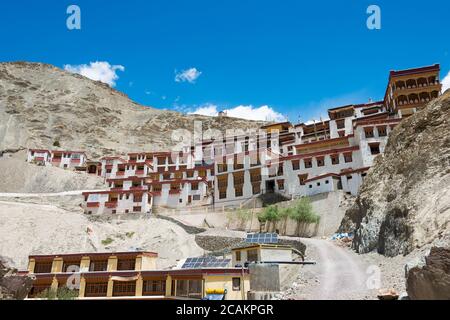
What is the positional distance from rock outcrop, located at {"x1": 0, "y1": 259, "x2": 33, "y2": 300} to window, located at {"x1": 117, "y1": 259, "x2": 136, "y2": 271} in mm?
24220

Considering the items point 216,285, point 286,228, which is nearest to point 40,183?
point 286,228

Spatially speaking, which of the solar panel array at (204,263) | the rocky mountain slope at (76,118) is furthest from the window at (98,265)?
the rocky mountain slope at (76,118)

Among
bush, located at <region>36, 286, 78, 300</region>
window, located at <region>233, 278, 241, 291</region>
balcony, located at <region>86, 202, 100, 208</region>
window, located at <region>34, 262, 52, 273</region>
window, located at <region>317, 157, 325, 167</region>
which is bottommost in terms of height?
bush, located at <region>36, 286, 78, 300</region>

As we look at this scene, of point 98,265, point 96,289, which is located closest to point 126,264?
point 98,265

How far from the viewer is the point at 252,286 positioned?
27.7 metres

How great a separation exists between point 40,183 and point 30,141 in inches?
1432

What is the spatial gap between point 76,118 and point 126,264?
4335 inches

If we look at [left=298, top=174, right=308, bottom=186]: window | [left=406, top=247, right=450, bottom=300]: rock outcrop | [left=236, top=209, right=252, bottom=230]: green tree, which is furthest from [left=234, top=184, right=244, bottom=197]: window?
[left=406, top=247, right=450, bottom=300]: rock outcrop

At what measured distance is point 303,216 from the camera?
50.7 m

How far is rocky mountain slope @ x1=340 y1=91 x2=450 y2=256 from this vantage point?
23516 millimetres

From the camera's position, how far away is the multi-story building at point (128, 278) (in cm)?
2975

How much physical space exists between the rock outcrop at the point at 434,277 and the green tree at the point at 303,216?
41607mm

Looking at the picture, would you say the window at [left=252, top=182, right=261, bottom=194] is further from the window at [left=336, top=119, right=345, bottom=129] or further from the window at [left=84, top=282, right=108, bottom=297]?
the window at [left=84, top=282, right=108, bottom=297]

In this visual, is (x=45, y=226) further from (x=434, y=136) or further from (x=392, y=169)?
(x=434, y=136)
